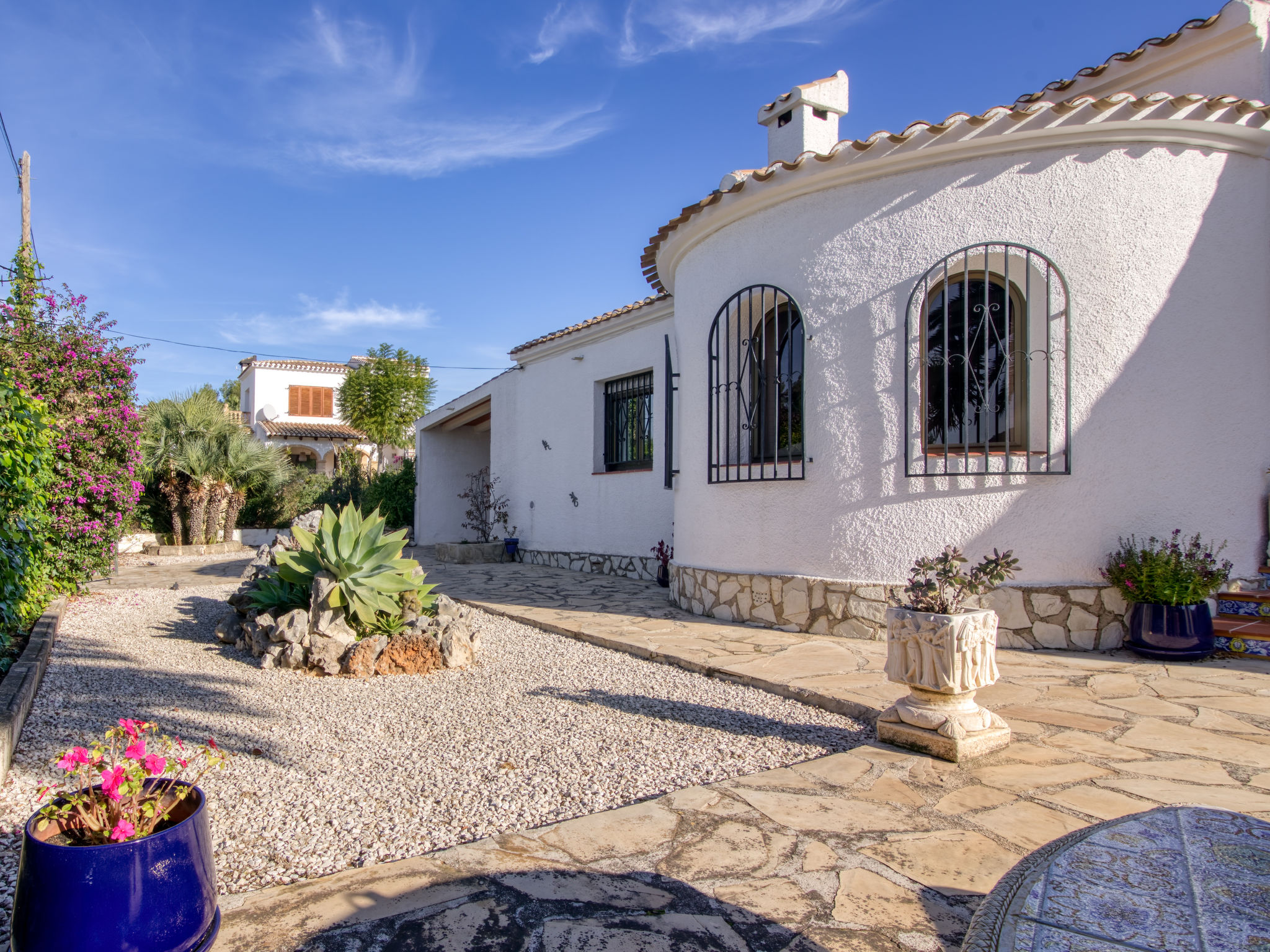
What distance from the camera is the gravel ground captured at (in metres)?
2.64

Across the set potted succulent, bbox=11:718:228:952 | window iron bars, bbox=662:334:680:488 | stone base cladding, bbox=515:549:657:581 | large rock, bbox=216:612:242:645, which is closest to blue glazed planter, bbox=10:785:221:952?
potted succulent, bbox=11:718:228:952

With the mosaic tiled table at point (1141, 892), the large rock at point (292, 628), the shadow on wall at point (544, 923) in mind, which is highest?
the mosaic tiled table at point (1141, 892)

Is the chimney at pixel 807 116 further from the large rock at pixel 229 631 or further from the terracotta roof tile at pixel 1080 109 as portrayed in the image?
the large rock at pixel 229 631

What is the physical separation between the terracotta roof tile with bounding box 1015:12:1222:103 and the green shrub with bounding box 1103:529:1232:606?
4212 mm

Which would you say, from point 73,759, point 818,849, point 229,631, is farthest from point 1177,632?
point 229,631

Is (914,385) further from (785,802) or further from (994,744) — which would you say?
(785,802)

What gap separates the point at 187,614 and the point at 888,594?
6544 mm

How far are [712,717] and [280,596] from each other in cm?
364

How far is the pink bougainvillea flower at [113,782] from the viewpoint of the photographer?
172 centimetres

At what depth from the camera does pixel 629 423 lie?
10508 millimetres

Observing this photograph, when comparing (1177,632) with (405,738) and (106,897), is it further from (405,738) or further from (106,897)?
(106,897)

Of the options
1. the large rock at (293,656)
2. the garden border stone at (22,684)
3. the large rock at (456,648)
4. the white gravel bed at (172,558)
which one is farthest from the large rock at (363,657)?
the white gravel bed at (172,558)

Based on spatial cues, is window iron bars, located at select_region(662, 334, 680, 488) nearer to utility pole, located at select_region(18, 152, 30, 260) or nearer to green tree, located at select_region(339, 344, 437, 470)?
utility pole, located at select_region(18, 152, 30, 260)

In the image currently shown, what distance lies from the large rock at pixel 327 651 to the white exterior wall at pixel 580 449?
5.00m
